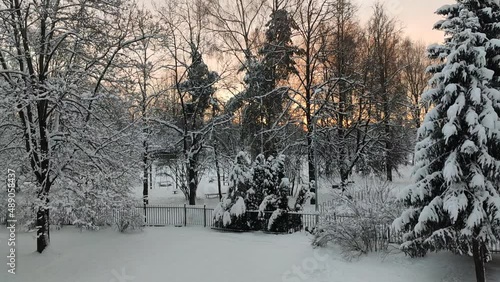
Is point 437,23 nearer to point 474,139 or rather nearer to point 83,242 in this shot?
point 474,139

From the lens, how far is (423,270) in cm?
994

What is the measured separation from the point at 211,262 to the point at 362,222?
4760mm

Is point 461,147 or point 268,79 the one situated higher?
point 268,79

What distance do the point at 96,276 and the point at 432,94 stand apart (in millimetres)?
10604

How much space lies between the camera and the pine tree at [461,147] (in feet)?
27.7

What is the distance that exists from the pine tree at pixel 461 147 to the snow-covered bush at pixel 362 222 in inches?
71.9

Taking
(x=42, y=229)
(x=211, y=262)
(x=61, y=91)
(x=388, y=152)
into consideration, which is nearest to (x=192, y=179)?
(x=388, y=152)

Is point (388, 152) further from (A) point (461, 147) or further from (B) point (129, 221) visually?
(A) point (461, 147)

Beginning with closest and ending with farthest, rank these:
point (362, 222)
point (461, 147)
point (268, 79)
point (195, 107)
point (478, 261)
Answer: point (461, 147), point (478, 261), point (362, 222), point (268, 79), point (195, 107)

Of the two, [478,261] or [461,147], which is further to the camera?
[478,261]

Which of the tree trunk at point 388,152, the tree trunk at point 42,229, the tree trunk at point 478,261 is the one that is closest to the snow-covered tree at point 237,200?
the tree trunk at point 42,229

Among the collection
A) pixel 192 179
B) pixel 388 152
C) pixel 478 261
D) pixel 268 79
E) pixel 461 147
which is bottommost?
pixel 478 261

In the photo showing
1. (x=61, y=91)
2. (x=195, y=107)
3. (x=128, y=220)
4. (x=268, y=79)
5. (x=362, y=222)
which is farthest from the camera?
(x=195, y=107)

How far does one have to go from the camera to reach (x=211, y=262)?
1217 cm
